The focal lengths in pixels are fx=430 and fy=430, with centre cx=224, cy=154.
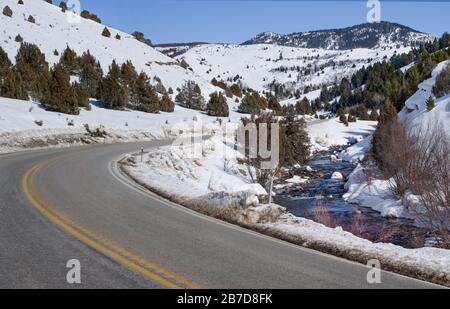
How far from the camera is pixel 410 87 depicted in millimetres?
59062

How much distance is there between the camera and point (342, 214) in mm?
22766

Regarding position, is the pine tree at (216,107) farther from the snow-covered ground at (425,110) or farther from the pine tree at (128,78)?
the snow-covered ground at (425,110)

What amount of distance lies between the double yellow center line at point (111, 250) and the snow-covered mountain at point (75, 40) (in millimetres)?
47201

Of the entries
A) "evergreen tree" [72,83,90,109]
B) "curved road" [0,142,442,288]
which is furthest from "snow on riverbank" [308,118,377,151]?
"curved road" [0,142,442,288]

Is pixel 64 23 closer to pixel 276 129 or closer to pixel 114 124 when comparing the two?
pixel 114 124

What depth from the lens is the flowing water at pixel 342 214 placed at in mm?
18070

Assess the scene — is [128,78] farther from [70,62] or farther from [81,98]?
[81,98]

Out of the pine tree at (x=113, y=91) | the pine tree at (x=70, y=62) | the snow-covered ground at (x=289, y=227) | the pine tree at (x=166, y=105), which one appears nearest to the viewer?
the snow-covered ground at (x=289, y=227)

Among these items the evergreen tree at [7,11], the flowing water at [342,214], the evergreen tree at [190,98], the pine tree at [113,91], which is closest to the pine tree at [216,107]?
the evergreen tree at [190,98]

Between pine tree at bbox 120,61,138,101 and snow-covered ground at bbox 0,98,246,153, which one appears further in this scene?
pine tree at bbox 120,61,138,101

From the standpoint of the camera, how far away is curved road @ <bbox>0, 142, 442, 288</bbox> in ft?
20.5

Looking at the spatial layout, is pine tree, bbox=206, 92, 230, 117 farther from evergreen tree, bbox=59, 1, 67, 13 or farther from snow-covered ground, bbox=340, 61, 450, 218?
evergreen tree, bbox=59, 1, 67, 13

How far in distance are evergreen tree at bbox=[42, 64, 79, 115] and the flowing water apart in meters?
22.1
